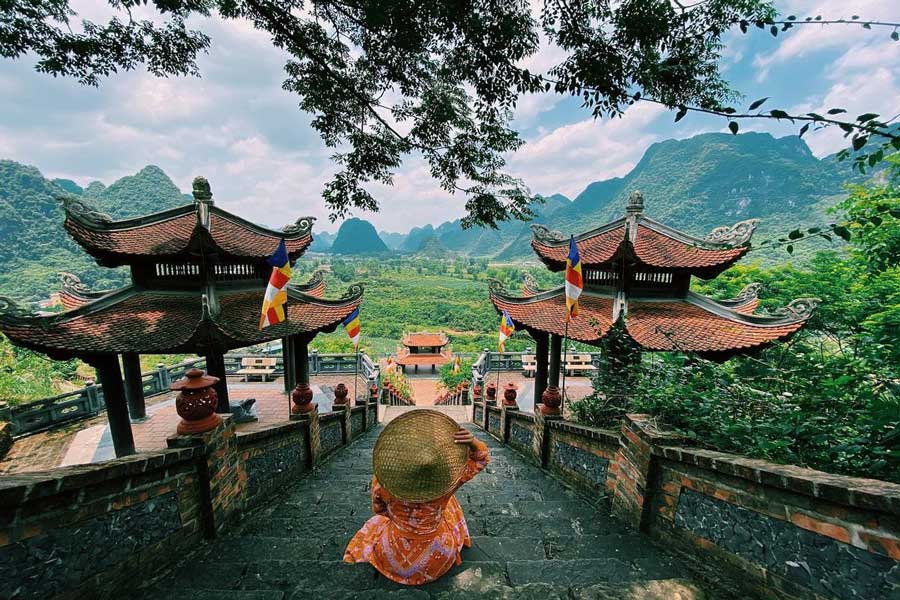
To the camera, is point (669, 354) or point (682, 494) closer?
point (682, 494)

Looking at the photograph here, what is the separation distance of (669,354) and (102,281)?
65.6m

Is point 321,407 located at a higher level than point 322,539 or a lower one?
lower

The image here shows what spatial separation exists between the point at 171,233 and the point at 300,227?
106 inches

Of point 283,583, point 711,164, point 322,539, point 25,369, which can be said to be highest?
point 711,164

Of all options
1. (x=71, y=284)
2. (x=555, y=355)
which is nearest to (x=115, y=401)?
(x=71, y=284)

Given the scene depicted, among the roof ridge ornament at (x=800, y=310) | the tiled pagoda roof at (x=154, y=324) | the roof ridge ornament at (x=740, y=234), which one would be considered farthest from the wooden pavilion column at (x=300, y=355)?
the roof ridge ornament at (x=800, y=310)

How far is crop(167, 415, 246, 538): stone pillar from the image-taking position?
337 cm

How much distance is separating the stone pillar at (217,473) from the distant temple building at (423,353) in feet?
91.7

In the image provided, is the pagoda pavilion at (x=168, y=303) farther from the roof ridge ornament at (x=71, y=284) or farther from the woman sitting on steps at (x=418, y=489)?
the woman sitting on steps at (x=418, y=489)

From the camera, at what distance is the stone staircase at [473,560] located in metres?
2.67

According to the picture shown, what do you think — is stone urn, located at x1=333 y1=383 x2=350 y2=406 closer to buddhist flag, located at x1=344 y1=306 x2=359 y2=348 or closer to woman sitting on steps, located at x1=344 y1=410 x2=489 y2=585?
buddhist flag, located at x1=344 y1=306 x2=359 y2=348

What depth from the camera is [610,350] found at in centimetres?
668

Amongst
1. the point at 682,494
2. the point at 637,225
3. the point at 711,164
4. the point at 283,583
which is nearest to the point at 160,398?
the point at 283,583

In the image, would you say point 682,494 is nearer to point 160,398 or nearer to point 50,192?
point 160,398
